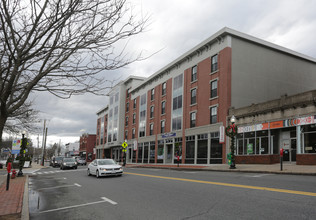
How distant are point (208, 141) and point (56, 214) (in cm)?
2527

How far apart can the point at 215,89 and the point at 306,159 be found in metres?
12.9

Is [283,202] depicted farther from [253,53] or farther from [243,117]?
[253,53]

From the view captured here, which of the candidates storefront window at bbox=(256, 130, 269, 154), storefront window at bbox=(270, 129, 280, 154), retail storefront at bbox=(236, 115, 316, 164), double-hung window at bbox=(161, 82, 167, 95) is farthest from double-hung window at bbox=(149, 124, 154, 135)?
storefront window at bbox=(270, 129, 280, 154)

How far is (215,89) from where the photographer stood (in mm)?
31422

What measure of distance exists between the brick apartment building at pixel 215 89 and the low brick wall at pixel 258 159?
0.09 m

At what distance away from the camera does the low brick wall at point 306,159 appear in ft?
67.5

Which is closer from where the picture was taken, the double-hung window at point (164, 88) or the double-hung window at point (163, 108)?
the double-hung window at point (163, 108)

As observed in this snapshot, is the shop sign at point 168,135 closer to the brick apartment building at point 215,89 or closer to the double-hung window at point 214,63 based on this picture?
the brick apartment building at point 215,89

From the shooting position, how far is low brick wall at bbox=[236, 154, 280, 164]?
24.5 metres

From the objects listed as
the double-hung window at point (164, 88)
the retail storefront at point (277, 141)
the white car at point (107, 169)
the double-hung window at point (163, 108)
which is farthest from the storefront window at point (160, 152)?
the white car at point (107, 169)

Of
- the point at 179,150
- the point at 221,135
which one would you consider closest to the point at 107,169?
the point at 221,135

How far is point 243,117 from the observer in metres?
27.5

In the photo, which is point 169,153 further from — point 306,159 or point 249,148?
point 306,159

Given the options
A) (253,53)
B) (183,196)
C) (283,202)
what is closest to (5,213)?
(183,196)
